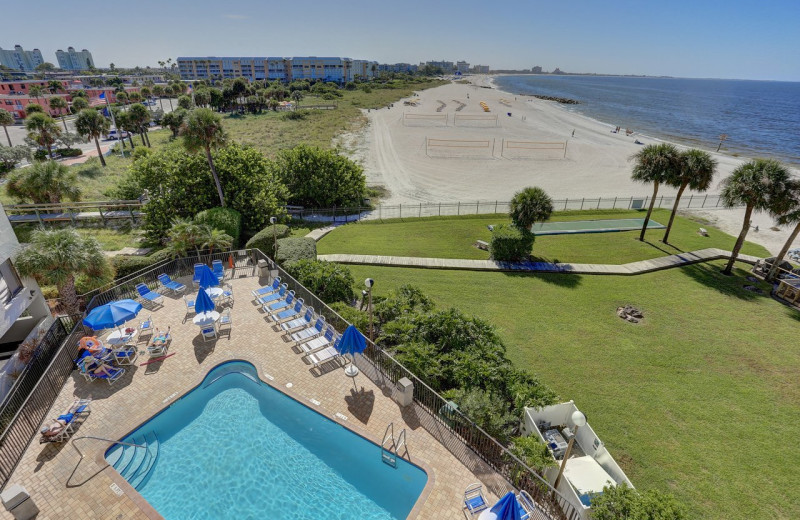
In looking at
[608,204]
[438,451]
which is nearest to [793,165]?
[608,204]

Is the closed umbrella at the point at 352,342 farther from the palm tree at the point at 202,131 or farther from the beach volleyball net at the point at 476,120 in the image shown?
the beach volleyball net at the point at 476,120

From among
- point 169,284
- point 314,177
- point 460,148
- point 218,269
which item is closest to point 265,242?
point 218,269

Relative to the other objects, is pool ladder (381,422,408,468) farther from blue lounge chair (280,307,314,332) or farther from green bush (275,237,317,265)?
green bush (275,237,317,265)

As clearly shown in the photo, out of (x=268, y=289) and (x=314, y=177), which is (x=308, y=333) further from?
(x=314, y=177)

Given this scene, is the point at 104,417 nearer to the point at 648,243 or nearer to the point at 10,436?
the point at 10,436

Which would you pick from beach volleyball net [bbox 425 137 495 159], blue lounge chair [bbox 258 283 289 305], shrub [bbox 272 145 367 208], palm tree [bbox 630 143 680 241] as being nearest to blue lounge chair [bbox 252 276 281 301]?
blue lounge chair [bbox 258 283 289 305]

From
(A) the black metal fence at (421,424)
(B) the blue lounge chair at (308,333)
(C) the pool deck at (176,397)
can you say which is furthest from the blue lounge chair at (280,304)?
(B) the blue lounge chair at (308,333)
